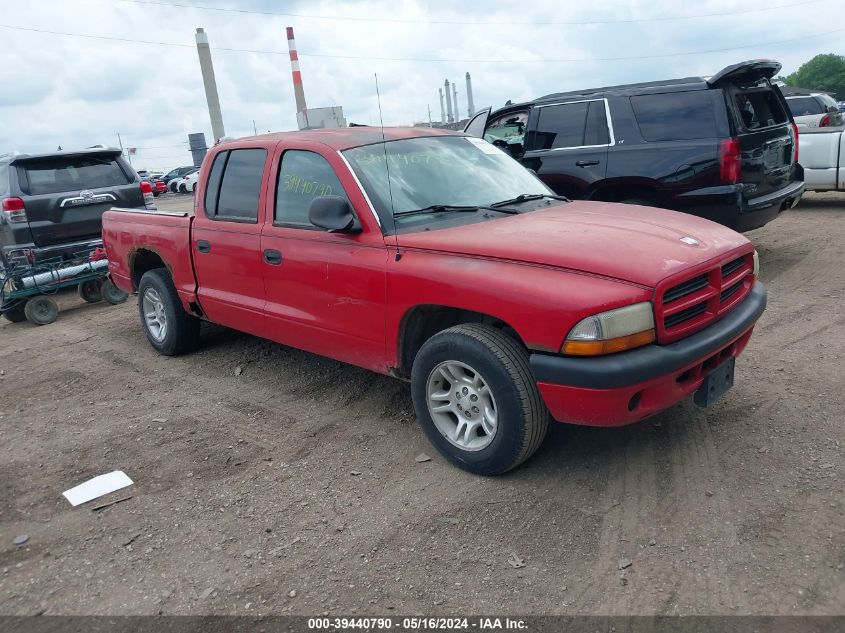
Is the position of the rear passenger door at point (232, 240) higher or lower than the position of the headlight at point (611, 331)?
higher

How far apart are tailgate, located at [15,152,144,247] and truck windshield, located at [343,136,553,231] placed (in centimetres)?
591

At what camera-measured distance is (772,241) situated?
877 centimetres

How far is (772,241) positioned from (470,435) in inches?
270

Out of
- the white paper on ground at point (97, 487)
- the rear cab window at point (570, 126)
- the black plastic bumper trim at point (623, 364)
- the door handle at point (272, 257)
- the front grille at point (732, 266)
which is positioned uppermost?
the rear cab window at point (570, 126)

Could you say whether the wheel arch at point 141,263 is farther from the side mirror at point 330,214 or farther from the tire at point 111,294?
the side mirror at point 330,214

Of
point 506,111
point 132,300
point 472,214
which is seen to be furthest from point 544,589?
point 132,300

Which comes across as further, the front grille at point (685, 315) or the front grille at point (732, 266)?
the front grille at point (732, 266)

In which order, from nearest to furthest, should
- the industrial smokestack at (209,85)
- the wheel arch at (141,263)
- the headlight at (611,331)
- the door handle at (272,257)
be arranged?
the headlight at (611,331), the door handle at (272,257), the wheel arch at (141,263), the industrial smokestack at (209,85)

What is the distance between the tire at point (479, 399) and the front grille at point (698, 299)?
66 cm

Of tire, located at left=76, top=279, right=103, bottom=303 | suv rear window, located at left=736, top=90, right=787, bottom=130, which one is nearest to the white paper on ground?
tire, located at left=76, top=279, right=103, bottom=303

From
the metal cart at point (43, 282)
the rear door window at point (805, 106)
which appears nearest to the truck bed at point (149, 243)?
the metal cart at point (43, 282)

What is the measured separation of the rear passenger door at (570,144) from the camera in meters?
7.12

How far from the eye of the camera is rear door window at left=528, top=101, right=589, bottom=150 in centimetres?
735

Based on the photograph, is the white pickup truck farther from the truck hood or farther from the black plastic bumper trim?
the black plastic bumper trim
